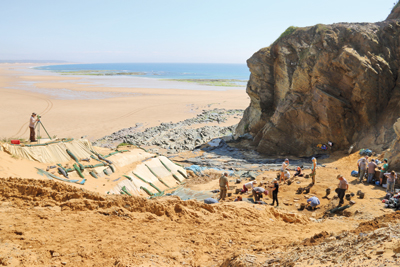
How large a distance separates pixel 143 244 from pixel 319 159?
14750 millimetres

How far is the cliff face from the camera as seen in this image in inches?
699

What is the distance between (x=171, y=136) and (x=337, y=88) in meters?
13.6

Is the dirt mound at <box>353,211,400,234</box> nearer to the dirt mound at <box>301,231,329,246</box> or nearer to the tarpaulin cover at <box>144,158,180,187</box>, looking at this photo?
the dirt mound at <box>301,231,329,246</box>

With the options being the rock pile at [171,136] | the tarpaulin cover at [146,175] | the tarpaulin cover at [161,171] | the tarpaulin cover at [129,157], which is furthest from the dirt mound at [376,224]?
the rock pile at [171,136]

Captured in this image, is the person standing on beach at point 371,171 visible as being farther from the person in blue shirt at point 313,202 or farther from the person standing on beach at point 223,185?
the person standing on beach at point 223,185

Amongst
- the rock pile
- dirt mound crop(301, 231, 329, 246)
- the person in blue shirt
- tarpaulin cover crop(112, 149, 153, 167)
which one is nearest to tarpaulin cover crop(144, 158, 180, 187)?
tarpaulin cover crop(112, 149, 153, 167)

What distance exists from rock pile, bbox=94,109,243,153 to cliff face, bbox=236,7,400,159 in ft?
19.6

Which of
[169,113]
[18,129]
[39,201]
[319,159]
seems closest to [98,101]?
[169,113]

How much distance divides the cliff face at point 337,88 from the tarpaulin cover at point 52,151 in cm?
1263

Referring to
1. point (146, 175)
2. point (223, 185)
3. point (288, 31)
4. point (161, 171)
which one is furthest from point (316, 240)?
point (288, 31)

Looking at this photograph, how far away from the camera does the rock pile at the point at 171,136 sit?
23328mm

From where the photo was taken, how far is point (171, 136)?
25141 millimetres

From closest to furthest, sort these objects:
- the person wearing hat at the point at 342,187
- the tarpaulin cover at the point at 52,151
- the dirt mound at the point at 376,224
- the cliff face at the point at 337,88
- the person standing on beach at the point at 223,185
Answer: the dirt mound at the point at 376,224 < the person wearing hat at the point at 342,187 < the tarpaulin cover at the point at 52,151 < the person standing on beach at the point at 223,185 < the cliff face at the point at 337,88

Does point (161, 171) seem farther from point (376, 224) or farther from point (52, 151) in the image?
point (376, 224)
